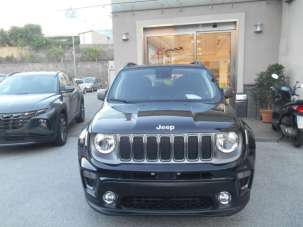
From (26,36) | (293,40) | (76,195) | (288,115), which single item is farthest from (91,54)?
(76,195)

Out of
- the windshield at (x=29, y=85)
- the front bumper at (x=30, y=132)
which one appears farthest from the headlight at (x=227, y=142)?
the windshield at (x=29, y=85)

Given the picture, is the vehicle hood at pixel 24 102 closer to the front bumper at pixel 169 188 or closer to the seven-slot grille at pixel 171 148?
the front bumper at pixel 169 188

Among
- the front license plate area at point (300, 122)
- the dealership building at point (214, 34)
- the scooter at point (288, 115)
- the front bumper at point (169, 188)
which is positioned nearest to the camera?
the front bumper at point (169, 188)

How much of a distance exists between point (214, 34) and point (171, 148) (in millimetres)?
8219

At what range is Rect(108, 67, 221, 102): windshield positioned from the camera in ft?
14.8

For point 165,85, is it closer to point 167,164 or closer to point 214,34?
point 167,164

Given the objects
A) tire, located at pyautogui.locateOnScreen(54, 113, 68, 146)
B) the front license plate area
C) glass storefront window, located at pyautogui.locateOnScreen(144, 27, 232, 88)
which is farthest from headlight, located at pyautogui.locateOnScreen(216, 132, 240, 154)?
glass storefront window, located at pyautogui.locateOnScreen(144, 27, 232, 88)

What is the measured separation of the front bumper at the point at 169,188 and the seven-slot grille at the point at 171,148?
0.29ft

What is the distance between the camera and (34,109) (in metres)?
6.66

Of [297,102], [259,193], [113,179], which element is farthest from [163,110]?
[297,102]

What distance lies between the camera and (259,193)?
4469 millimetres

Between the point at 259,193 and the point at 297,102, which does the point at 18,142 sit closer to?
the point at 259,193

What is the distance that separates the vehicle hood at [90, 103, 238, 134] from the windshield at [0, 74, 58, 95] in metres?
4.27

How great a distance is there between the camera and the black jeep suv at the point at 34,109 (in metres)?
6.54
